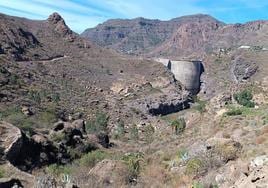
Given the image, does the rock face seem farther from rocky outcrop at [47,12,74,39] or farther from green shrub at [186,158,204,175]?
green shrub at [186,158,204,175]

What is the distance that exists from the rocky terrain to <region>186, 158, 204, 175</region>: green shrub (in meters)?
0.03

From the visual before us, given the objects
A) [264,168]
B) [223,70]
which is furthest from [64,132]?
[223,70]

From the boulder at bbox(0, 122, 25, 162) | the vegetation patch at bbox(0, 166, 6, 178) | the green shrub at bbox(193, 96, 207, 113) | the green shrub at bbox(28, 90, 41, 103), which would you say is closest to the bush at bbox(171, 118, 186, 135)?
the green shrub at bbox(193, 96, 207, 113)

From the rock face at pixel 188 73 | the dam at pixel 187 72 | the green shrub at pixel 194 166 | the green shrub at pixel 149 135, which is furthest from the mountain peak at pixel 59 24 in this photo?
the green shrub at pixel 194 166

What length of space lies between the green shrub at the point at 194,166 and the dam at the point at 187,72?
315ft

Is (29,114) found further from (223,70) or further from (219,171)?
(223,70)

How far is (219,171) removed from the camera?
1386 centimetres

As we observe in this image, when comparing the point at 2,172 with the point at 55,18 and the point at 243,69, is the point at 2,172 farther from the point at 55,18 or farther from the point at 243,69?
the point at 243,69

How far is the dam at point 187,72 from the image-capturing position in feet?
372

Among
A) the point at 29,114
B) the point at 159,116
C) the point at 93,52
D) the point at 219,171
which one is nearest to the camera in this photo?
the point at 219,171

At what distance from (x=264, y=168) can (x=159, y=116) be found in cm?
7201

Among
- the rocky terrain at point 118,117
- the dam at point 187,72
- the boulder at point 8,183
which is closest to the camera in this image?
the boulder at point 8,183

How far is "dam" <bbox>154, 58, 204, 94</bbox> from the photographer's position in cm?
11331

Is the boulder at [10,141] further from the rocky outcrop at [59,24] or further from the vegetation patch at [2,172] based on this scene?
the rocky outcrop at [59,24]
